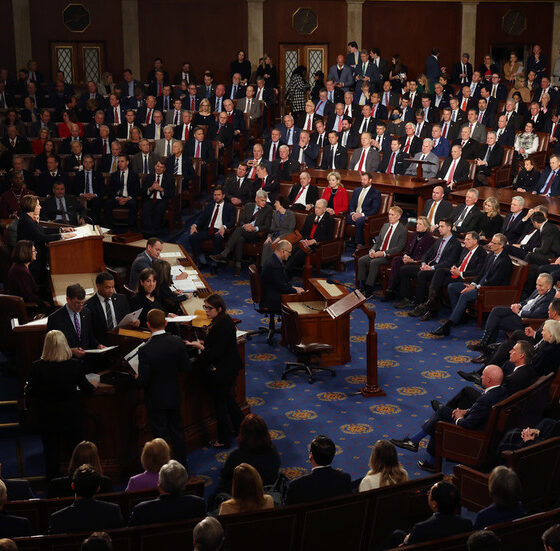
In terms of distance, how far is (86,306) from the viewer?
25.0 feet

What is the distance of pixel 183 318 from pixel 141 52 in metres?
14.7

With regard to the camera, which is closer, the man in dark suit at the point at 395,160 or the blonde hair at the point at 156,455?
the blonde hair at the point at 156,455

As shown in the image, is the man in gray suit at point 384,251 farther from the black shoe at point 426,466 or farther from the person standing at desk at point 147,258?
the black shoe at point 426,466

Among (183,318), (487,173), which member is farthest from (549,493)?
(487,173)

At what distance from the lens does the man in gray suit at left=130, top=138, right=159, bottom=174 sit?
14.4m

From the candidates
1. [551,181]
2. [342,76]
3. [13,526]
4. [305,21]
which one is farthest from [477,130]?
[13,526]

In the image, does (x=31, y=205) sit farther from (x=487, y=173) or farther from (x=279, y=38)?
(x=279, y=38)

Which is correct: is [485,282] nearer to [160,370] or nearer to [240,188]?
[240,188]

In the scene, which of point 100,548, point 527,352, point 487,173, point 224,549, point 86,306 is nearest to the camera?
point 100,548

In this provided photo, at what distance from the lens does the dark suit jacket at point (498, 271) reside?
397 inches

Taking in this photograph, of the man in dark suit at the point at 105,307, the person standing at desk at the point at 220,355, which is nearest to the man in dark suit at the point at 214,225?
the man in dark suit at the point at 105,307

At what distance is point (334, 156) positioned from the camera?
48.1 feet

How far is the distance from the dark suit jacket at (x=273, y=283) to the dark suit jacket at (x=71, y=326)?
8.29 ft

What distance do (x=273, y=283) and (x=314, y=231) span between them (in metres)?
2.87
